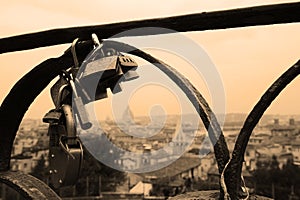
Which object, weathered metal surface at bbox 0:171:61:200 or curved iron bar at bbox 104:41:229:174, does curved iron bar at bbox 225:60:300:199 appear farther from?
weathered metal surface at bbox 0:171:61:200

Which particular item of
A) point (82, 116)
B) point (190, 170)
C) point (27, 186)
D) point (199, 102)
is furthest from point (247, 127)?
point (190, 170)

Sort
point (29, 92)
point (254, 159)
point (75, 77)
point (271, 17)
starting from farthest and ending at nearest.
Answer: point (254, 159) → point (29, 92) → point (75, 77) → point (271, 17)

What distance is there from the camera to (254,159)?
5.44 feet

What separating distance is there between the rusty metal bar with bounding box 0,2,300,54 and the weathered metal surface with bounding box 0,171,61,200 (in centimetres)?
19

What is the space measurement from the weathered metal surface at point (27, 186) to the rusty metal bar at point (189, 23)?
19 centimetres

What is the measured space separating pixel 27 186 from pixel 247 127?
345mm

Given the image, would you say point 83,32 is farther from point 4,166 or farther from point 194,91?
point 4,166

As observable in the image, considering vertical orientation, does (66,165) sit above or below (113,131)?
below

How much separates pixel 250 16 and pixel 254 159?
135 cm

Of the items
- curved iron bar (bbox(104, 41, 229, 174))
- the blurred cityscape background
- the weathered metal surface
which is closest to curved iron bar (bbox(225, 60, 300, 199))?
curved iron bar (bbox(104, 41, 229, 174))

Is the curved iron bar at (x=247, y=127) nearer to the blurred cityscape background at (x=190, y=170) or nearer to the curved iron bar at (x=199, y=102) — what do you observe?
the curved iron bar at (x=199, y=102)

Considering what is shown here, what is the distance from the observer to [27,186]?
0.58 metres

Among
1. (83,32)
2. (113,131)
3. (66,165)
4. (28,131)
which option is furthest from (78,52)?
(28,131)

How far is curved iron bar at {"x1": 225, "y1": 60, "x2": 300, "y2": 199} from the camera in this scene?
0.37m
